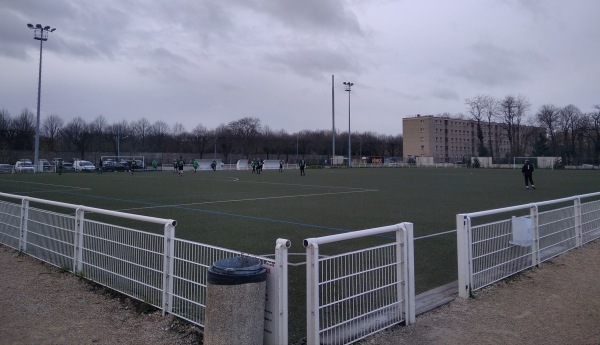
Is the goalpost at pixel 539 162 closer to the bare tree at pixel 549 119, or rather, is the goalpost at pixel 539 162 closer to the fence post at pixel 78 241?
the bare tree at pixel 549 119

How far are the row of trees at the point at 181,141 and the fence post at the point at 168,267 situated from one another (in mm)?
81840

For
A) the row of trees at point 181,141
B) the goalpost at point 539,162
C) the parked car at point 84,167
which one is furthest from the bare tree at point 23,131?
the goalpost at point 539,162

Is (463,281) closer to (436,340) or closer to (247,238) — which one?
(436,340)

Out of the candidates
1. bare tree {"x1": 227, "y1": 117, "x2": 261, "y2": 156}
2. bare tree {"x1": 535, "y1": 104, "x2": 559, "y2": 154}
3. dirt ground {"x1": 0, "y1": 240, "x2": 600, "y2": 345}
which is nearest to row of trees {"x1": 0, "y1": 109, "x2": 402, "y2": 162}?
bare tree {"x1": 227, "y1": 117, "x2": 261, "y2": 156}

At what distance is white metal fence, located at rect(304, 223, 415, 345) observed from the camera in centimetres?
470

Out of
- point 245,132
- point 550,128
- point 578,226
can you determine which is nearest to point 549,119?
point 550,128

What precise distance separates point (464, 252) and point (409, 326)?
1.46m

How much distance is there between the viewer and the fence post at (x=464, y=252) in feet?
19.8

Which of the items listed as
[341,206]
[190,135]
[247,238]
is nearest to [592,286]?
[247,238]

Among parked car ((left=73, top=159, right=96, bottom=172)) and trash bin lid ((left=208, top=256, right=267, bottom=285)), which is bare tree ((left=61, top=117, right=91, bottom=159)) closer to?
parked car ((left=73, top=159, right=96, bottom=172))

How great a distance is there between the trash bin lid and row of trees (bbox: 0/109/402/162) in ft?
273

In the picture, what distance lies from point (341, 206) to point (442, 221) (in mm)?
5730

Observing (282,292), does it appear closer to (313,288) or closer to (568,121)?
(313,288)

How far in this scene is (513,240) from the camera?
736cm
